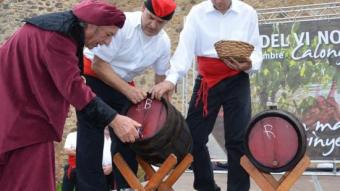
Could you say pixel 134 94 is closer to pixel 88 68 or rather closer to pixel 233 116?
pixel 88 68

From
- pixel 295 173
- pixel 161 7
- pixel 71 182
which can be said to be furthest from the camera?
pixel 71 182

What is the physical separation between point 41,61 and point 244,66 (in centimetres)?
127

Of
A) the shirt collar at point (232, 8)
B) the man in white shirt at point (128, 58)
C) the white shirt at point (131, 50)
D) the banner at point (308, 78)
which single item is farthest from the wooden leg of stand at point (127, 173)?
the banner at point (308, 78)

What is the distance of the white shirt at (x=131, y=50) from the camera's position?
3.07 metres

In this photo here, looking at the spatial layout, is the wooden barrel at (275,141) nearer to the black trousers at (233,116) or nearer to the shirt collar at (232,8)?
the black trousers at (233,116)

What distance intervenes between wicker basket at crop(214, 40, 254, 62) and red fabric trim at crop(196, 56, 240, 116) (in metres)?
0.18

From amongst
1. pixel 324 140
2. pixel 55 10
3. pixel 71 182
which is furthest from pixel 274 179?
pixel 55 10

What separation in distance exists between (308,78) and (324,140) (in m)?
0.74

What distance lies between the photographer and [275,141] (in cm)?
285

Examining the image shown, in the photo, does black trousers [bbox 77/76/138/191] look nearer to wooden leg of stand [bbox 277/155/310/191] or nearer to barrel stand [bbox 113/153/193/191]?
barrel stand [bbox 113/153/193/191]

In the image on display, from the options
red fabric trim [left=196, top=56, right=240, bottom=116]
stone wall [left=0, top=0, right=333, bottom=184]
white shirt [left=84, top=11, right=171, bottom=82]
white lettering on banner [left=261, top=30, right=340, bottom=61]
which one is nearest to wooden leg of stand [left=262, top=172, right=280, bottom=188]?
red fabric trim [left=196, top=56, right=240, bottom=116]

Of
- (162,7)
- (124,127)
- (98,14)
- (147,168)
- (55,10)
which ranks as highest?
(98,14)

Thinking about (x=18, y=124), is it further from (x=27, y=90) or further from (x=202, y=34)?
(x=202, y=34)

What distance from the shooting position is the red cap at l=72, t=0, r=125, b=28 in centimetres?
229
